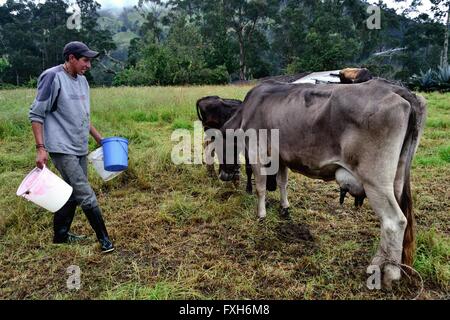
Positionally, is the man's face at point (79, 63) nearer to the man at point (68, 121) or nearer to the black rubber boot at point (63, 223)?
the man at point (68, 121)

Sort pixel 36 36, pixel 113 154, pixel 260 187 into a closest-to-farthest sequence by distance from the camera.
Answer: pixel 113 154 → pixel 260 187 → pixel 36 36

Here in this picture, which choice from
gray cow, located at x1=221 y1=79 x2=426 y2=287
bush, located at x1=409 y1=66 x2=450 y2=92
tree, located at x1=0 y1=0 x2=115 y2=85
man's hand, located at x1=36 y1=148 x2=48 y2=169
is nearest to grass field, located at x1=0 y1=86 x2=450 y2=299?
gray cow, located at x1=221 y1=79 x2=426 y2=287

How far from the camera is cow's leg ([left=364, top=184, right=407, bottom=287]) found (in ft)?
8.67

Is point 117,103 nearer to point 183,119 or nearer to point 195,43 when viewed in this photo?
point 183,119

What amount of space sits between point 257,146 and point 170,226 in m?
1.25

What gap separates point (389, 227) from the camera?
2656 millimetres

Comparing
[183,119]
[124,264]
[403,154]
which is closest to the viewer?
[403,154]

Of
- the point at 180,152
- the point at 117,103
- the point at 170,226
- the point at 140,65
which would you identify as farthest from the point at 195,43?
the point at 170,226

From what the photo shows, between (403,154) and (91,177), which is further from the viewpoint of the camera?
(91,177)

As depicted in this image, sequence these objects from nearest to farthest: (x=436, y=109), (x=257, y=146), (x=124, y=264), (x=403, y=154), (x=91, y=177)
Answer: (x=403, y=154), (x=124, y=264), (x=257, y=146), (x=91, y=177), (x=436, y=109)

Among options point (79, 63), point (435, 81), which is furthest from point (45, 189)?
point (435, 81)

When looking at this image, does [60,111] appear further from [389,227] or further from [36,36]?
[36,36]

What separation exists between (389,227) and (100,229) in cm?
241

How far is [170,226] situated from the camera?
4012 millimetres
